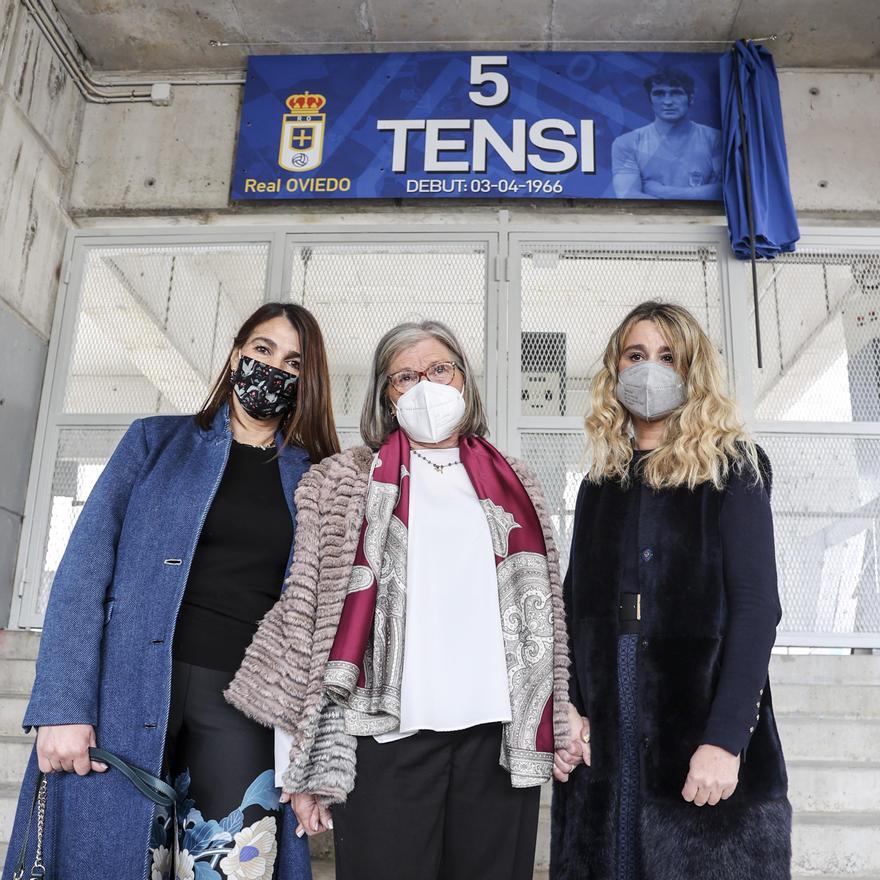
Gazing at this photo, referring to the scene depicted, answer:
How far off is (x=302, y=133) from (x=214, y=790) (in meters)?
3.16

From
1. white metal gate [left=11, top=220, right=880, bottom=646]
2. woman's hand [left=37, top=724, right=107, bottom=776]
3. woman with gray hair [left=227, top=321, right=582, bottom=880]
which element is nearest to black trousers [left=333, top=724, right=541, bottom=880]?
woman with gray hair [left=227, top=321, right=582, bottom=880]

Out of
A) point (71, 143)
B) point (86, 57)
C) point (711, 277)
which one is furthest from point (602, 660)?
point (86, 57)

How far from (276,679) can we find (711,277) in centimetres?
288

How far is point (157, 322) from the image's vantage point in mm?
3814

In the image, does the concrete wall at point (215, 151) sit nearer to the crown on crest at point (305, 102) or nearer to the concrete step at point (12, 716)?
the crown on crest at point (305, 102)

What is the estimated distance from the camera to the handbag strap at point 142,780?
4.63 ft

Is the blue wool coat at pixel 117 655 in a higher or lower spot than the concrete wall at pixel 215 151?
lower

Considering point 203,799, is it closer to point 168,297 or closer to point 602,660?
point 602,660

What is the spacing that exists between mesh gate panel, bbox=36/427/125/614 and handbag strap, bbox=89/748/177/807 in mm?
2278

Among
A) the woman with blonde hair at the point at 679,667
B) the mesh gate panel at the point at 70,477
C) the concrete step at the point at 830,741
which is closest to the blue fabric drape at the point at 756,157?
the concrete step at the point at 830,741

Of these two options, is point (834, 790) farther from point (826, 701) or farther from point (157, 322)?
point (157, 322)

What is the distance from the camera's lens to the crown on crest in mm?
3941

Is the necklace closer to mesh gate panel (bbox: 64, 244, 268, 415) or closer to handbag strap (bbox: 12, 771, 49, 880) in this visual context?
handbag strap (bbox: 12, 771, 49, 880)

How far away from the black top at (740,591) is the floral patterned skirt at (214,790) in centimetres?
71
